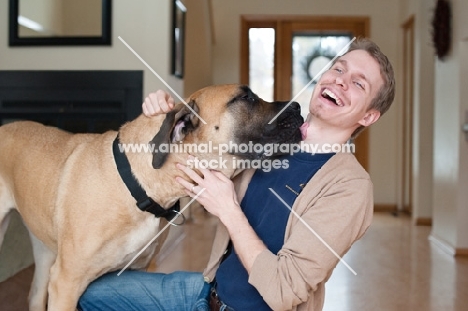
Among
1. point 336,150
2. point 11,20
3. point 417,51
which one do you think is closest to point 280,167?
point 336,150

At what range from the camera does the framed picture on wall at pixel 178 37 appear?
414 cm

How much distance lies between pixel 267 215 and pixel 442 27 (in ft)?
12.7

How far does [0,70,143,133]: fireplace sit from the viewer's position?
3988 millimetres

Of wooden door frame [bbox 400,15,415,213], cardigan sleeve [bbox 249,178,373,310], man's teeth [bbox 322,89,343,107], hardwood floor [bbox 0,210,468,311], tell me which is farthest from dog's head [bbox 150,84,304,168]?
wooden door frame [bbox 400,15,415,213]

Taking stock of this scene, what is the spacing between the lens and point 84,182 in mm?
1786

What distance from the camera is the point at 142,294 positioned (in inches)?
72.5

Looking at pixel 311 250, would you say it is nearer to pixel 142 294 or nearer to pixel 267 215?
pixel 267 215

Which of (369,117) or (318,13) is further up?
(318,13)

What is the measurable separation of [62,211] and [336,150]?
0.83 metres

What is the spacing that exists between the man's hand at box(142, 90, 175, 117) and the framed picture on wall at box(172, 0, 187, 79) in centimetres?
239

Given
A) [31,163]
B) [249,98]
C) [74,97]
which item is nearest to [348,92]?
[249,98]

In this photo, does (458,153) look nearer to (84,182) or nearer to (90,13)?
(90,13)

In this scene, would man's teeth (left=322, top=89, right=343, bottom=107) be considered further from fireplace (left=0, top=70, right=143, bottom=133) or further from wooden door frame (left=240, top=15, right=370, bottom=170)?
wooden door frame (left=240, top=15, right=370, bottom=170)

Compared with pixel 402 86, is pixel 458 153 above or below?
below
